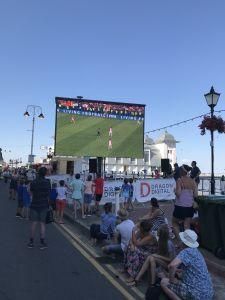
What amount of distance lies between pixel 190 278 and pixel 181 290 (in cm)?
19

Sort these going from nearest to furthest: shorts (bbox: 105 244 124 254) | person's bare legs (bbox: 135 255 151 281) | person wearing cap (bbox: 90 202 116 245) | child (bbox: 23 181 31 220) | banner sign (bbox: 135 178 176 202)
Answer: person's bare legs (bbox: 135 255 151 281) < shorts (bbox: 105 244 124 254) < person wearing cap (bbox: 90 202 116 245) < child (bbox: 23 181 31 220) < banner sign (bbox: 135 178 176 202)

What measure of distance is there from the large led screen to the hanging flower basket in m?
13.5

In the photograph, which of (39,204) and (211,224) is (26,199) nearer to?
(39,204)

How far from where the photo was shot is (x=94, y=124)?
3098cm

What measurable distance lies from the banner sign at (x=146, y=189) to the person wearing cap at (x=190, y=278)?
1466 centimetres

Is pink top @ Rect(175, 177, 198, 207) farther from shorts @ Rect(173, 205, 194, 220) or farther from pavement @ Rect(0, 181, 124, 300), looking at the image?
pavement @ Rect(0, 181, 124, 300)

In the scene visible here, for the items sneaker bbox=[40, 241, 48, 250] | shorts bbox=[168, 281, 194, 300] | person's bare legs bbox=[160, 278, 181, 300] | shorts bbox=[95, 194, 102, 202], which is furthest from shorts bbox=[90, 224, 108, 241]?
shorts bbox=[95, 194, 102, 202]

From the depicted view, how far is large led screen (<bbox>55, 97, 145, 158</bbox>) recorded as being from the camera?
1183 inches

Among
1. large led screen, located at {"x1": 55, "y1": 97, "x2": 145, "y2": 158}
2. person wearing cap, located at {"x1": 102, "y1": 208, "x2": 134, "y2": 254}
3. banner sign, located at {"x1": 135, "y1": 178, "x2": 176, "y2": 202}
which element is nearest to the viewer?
person wearing cap, located at {"x1": 102, "y1": 208, "x2": 134, "y2": 254}

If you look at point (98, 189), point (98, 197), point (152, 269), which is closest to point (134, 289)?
point (152, 269)

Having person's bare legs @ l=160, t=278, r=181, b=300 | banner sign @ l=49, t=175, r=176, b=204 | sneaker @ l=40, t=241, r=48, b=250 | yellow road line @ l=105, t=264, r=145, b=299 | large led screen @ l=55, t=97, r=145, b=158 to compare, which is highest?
large led screen @ l=55, t=97, r=145, b=158

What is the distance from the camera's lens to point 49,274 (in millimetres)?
8602

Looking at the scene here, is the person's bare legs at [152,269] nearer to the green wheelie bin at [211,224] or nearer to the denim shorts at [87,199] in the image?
the green wheelie bin at [211,224]

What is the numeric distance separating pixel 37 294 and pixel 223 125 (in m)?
12.1
